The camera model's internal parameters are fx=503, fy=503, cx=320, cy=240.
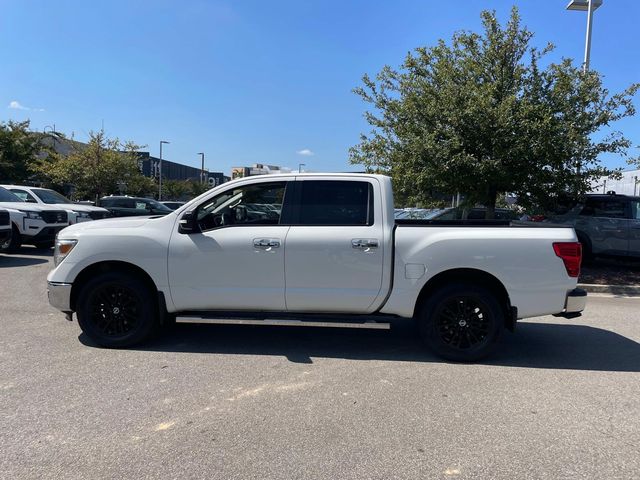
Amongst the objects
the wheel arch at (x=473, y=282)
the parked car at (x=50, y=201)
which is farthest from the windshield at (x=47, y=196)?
the wheel arch at (x=473, y=282)

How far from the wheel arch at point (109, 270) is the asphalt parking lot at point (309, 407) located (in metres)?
0.63

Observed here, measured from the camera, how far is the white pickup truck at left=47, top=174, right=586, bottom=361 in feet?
16.8

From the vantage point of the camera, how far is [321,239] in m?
5.20

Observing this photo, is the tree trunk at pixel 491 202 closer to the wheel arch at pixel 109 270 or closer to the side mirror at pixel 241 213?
the side mirror at pixel 241 213

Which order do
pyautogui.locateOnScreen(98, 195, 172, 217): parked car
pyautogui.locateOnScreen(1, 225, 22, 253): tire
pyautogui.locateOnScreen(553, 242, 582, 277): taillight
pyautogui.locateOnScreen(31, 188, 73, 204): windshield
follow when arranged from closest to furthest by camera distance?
pyautogui.locateOnScreen(553, 242, 582, 277): taillight
pyautogui.locateOnScreen(1, 225, 22, 253): tire
pyautogui.locateOnScreen(31, 188, 73, 204): windshield
pyautogui.locateOnScreen(98, 195, 172, 217): parked car

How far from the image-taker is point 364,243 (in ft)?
16.9

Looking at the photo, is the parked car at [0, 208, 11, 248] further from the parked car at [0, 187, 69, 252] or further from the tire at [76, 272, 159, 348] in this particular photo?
the tire at [76, 272, 159, 348]

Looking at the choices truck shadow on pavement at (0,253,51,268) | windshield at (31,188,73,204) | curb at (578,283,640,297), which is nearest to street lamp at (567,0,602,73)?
curb at (578,283,640,297)

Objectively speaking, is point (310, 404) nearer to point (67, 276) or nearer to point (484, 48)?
point (67, 276)

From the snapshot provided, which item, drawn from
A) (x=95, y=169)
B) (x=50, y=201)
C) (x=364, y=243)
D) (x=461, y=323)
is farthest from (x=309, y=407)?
(x=95, y=169)

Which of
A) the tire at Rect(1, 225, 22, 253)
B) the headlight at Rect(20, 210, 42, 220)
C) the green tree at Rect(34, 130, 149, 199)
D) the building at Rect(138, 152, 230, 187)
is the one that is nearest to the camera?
the tire at Rect(1, 225, 22, 253)

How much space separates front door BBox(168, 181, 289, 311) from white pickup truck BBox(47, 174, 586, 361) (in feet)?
0.04

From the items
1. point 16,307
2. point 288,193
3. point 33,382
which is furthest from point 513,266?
point 16,307

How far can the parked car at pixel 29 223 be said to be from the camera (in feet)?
42.0
